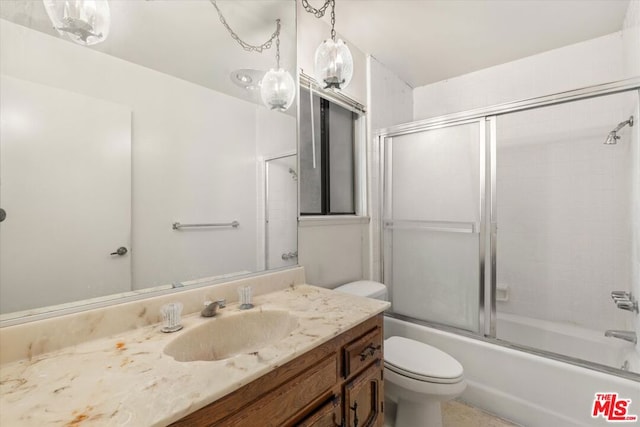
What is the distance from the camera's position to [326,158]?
195 centimetres

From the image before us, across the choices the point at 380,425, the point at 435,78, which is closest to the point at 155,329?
the point at 380,425

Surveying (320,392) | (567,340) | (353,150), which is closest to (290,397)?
(320,392)

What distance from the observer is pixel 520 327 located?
2174 mm

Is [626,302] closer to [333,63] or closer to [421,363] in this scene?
[421,363]

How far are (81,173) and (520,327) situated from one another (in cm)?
283

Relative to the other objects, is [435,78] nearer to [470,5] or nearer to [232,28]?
[470,5]

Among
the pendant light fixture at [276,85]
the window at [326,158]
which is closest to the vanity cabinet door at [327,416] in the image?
the window at [326,158]

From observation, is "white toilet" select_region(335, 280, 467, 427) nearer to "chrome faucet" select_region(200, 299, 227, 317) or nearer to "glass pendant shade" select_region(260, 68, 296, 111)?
"chrome faucet" select_region(200, 299, 227, 317)

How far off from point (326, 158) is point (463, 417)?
1.76 meters

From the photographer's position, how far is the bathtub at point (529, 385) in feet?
4.48

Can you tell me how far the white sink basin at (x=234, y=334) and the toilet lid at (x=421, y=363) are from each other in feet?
2.21

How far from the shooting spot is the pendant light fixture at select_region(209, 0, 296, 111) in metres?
1.42

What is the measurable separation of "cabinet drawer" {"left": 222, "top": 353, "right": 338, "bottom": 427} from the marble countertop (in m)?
0.08

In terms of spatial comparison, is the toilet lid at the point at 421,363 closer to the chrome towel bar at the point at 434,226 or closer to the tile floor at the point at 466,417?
the tile floor at the point at 466,417
